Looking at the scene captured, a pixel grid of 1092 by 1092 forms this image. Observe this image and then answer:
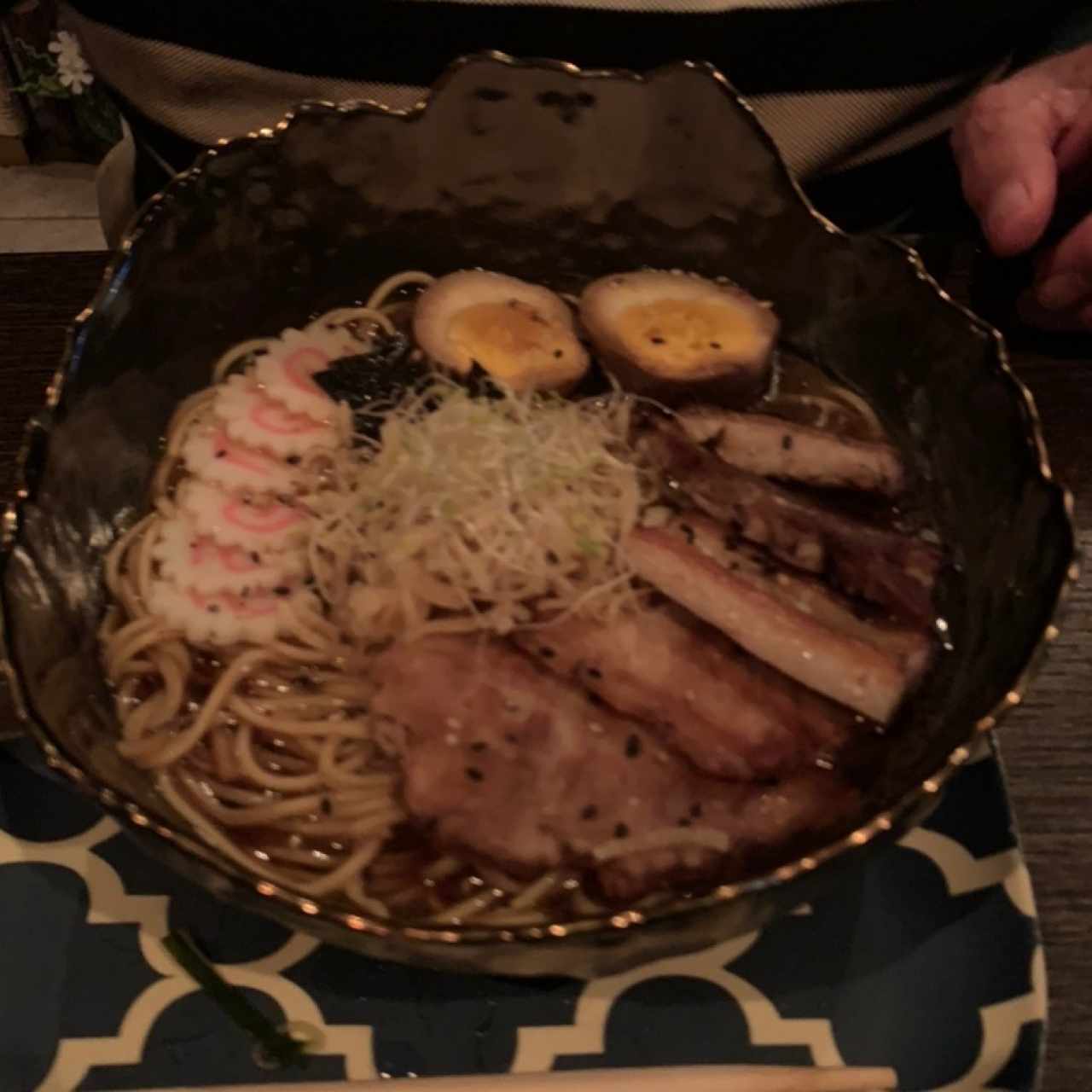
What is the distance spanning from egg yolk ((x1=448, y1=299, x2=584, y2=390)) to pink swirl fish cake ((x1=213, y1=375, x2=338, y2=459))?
0.87 feet

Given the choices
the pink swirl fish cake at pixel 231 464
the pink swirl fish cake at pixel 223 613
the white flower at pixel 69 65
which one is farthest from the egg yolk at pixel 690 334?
the white flower at pixel 69 65

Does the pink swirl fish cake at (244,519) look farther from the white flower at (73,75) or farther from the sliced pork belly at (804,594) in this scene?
the white flower at (73,75)

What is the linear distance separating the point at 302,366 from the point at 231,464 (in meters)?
0.25

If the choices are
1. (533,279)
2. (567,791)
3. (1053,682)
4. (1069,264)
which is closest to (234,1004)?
(567,791)

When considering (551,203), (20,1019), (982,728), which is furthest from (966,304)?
(20,1019)

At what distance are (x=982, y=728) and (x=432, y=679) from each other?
0.69 meters

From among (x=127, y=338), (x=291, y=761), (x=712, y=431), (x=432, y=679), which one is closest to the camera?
(x=432, y=679)

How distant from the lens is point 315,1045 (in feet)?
4.33

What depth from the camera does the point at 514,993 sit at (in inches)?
53.8

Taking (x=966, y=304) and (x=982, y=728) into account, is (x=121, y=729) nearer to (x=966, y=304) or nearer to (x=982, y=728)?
(x=982, y=728)

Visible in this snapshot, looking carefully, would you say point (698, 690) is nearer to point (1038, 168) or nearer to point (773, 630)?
point (773, 630)

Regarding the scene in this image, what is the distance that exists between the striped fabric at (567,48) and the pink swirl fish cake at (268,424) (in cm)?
58

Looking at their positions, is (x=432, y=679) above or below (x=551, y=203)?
below

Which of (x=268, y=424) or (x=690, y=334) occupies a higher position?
(x=690, y=334)
